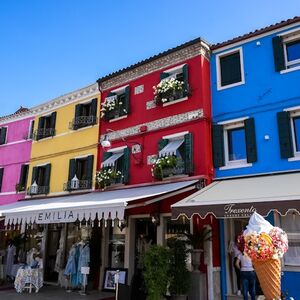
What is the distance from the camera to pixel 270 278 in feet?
14.4

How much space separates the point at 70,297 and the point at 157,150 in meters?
6.63

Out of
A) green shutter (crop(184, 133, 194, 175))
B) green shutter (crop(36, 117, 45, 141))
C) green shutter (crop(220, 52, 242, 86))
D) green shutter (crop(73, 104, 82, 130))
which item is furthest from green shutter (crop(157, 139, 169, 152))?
green shutter (crop(36, 117, 45, 141))

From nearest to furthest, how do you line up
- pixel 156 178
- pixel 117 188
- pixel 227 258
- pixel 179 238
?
pixel 227 258, pixel 179 238, pixel 156 178, pixel 117 188

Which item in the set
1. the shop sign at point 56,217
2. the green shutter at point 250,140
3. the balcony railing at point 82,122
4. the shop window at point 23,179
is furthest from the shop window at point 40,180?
the green shutter at point 250,140

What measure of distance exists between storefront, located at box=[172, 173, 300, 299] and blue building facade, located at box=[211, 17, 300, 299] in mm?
32

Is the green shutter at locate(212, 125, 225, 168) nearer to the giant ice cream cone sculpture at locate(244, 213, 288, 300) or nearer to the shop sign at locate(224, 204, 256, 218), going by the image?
the shop sign at locate(224, 204, 256, 218)

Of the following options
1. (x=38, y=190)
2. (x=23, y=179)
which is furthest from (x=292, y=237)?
(x=23, y=179)

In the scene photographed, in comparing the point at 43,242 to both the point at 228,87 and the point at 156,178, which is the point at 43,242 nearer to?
the point at 156,178

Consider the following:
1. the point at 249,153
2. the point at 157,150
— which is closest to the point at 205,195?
the point at 249,153

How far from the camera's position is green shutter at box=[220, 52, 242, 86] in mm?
13805

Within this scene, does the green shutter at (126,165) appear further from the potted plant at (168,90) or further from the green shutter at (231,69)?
the green shutter at (231,69)

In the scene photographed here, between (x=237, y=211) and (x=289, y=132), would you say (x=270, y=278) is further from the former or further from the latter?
(x=289, y=132)

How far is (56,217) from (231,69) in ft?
28.5

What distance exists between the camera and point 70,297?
13.6m
